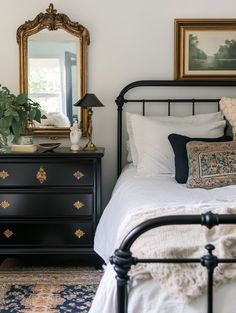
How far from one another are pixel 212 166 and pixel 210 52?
1.14 m

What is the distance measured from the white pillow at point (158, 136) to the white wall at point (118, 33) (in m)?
0.41

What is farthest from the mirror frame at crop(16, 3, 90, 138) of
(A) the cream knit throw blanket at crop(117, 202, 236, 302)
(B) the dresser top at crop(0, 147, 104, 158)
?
(A) the cream knit throw blanket at crop(117, 202, 236, 302)

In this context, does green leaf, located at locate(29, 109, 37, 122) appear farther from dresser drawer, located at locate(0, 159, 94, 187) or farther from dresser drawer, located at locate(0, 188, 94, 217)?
dresser drawer, located at locate(0, 188, 94, 217)

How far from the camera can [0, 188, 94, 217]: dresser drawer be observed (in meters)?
3.13

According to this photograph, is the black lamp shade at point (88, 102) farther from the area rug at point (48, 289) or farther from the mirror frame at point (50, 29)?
the area rug at point (48, 289)

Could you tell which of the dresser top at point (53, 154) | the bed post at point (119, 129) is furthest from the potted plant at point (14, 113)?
the bed post at point (119, 129)

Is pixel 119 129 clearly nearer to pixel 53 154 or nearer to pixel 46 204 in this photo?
pixel 53 154

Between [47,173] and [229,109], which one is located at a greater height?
[229,109]

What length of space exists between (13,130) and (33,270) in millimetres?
962

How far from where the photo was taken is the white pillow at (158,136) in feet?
9.99

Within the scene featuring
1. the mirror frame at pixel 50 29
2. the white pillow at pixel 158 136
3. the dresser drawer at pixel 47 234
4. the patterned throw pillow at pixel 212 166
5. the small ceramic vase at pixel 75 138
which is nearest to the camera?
the patterned throw pillow at pixel 212 166

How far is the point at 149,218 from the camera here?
1814 mm

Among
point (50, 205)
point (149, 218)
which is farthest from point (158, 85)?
point (149, 218)

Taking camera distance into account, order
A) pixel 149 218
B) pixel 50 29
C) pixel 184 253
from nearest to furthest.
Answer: pixel 184 253 < pixel 149 218 < pixel 50 29
